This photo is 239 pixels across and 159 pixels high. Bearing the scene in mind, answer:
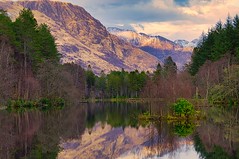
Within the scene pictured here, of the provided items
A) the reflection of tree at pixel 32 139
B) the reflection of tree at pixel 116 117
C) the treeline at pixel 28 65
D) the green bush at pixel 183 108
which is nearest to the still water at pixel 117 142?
the reflection of tree at pixel 32 139

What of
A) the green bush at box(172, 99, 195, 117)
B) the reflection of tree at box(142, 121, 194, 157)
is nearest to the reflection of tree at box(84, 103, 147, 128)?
the green bush at box(172, 99, 195, 117)

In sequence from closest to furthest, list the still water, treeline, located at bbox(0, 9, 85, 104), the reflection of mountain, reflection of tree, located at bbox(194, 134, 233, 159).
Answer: reflection of tree, located at bbox(194, 134, 233, 159), the still water, the reflection of mountain, treeline, located at bbox(0, 9, 85, 104)

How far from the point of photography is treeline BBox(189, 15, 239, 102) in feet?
224

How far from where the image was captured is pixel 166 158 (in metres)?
19.9

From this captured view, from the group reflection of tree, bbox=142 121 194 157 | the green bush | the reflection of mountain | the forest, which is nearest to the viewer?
the reflection of mountain

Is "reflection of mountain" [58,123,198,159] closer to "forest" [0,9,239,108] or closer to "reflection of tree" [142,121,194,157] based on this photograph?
"reflection of tree" [142,121,194,157]

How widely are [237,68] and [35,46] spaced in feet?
124

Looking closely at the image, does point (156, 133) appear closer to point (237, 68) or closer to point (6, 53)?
point (6, 53)

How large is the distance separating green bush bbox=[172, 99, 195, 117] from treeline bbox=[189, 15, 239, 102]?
30483mm

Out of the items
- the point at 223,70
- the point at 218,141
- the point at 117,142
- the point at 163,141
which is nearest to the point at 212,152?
the point at 218,141

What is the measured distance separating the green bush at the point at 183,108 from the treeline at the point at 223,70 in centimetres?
3048

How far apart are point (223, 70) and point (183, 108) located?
36119 mm

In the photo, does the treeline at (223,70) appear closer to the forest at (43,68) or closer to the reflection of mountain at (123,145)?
the forest at (43,68)

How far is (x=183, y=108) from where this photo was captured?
38.0 meters
